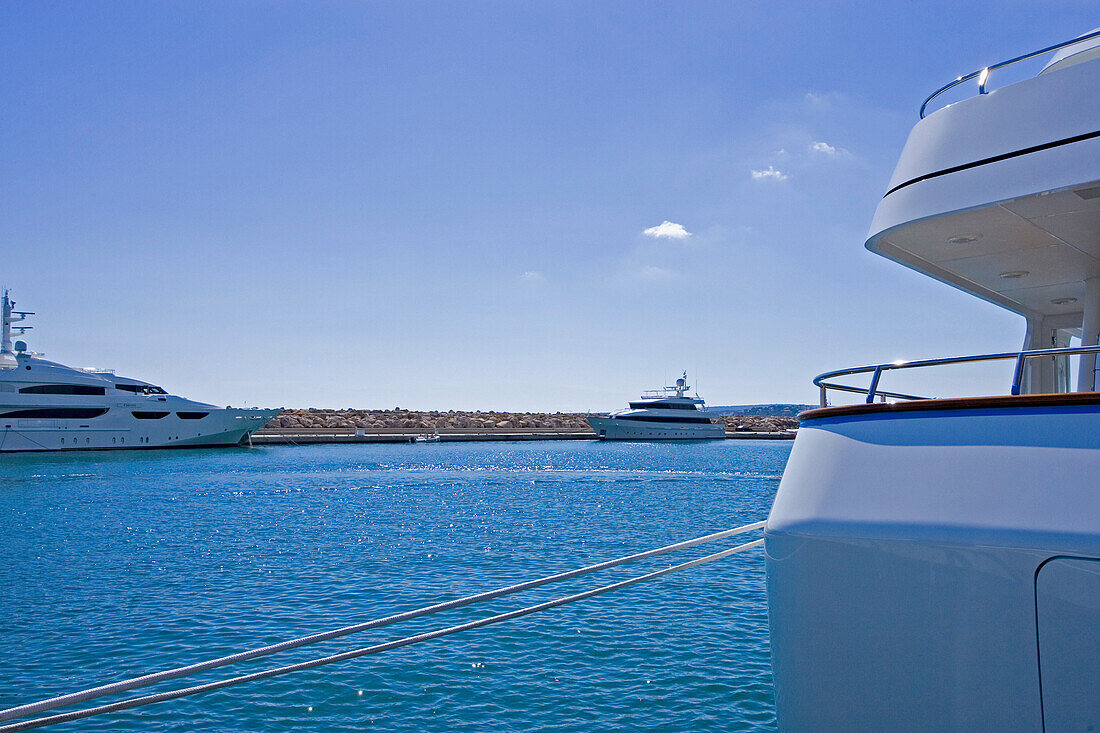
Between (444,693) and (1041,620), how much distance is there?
673 cm

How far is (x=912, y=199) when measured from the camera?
→ 4984 mm

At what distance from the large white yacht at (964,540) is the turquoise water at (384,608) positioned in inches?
172

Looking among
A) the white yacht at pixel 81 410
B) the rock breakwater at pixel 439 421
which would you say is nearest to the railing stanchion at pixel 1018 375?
the white yacht at pixel 81 410

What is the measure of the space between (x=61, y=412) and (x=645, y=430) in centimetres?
5343

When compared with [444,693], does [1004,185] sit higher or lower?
higher

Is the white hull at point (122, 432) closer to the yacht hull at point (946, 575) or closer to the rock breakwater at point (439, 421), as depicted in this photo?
the rock breakwater at point (439, 421)

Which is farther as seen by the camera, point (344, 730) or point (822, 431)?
point (344, 730)

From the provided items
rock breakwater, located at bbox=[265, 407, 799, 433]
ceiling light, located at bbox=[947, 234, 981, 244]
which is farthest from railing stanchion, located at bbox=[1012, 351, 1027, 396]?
rock breakwater, located at bbox=[265, 407, 799, 433]

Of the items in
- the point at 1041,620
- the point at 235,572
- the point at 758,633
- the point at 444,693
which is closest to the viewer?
the point at 1041,620

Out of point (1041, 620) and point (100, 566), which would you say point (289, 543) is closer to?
point (100, 566)

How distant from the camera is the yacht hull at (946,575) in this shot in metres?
2.99

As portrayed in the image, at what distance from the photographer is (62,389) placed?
182 ft

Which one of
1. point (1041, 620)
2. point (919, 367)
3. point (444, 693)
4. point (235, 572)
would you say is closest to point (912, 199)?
point (919, 367)

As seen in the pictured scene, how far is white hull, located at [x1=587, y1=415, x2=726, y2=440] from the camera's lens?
266 feet
